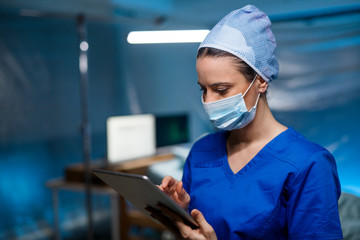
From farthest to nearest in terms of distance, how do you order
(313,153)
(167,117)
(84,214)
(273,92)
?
(84,214), (167,117), (273,92), (313,153)

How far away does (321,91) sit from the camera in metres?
1.60

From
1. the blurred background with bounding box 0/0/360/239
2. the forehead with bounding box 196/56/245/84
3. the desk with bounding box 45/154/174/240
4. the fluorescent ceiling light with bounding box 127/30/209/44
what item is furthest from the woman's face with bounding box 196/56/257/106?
the desk with bounding box 45/154/174/240

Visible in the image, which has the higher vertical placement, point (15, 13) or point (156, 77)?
point (15, 13)

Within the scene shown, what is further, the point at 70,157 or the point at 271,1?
the point at 70,157

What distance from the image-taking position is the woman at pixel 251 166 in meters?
0.89

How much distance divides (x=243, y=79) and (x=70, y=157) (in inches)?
94.9

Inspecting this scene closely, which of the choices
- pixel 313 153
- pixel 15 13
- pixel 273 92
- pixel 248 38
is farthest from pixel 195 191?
pixel 15 13

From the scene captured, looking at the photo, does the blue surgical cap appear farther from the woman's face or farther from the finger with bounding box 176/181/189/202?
the finger with bounding box 176/181/189/202

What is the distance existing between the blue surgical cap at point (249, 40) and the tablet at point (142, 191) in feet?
1.43

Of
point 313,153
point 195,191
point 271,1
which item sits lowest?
point 195,191

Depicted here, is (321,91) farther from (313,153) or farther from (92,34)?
(92,34)

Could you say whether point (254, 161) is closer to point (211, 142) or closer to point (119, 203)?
point (211, 142)

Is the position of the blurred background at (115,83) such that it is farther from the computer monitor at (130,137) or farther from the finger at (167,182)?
the finger at (167,182)

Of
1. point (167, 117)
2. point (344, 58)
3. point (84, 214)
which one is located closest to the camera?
point (344, 58)
